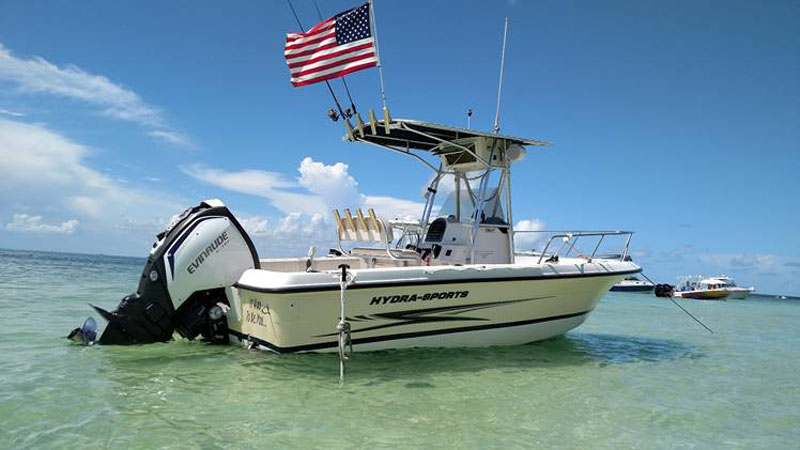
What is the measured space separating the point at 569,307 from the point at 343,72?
4994 mm

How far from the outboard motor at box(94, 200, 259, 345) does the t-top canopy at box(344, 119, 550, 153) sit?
2.55 m

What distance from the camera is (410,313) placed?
6.45 metres

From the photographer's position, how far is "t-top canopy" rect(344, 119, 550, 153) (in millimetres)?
7543

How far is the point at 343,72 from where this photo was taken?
712 centimetres

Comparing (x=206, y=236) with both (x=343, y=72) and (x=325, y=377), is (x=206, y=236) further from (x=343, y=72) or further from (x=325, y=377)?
(x=343, y=72)

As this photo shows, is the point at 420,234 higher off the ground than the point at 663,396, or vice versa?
the point at 420,234

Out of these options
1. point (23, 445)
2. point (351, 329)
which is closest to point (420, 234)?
point (351, 329)

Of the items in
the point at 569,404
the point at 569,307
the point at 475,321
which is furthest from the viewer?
the point at 569,307

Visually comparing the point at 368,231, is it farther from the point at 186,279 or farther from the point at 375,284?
the point at 186,279

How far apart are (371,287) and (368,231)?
170 cm

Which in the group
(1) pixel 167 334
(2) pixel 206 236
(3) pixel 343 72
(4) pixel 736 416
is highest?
(3) pixel 343 72

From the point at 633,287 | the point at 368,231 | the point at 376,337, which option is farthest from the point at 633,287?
the point at 376,337

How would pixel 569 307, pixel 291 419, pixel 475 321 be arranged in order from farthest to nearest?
pixel 569 307
pixel 475 321
pixel 291 419

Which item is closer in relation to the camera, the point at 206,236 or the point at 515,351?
the point at 206,236
